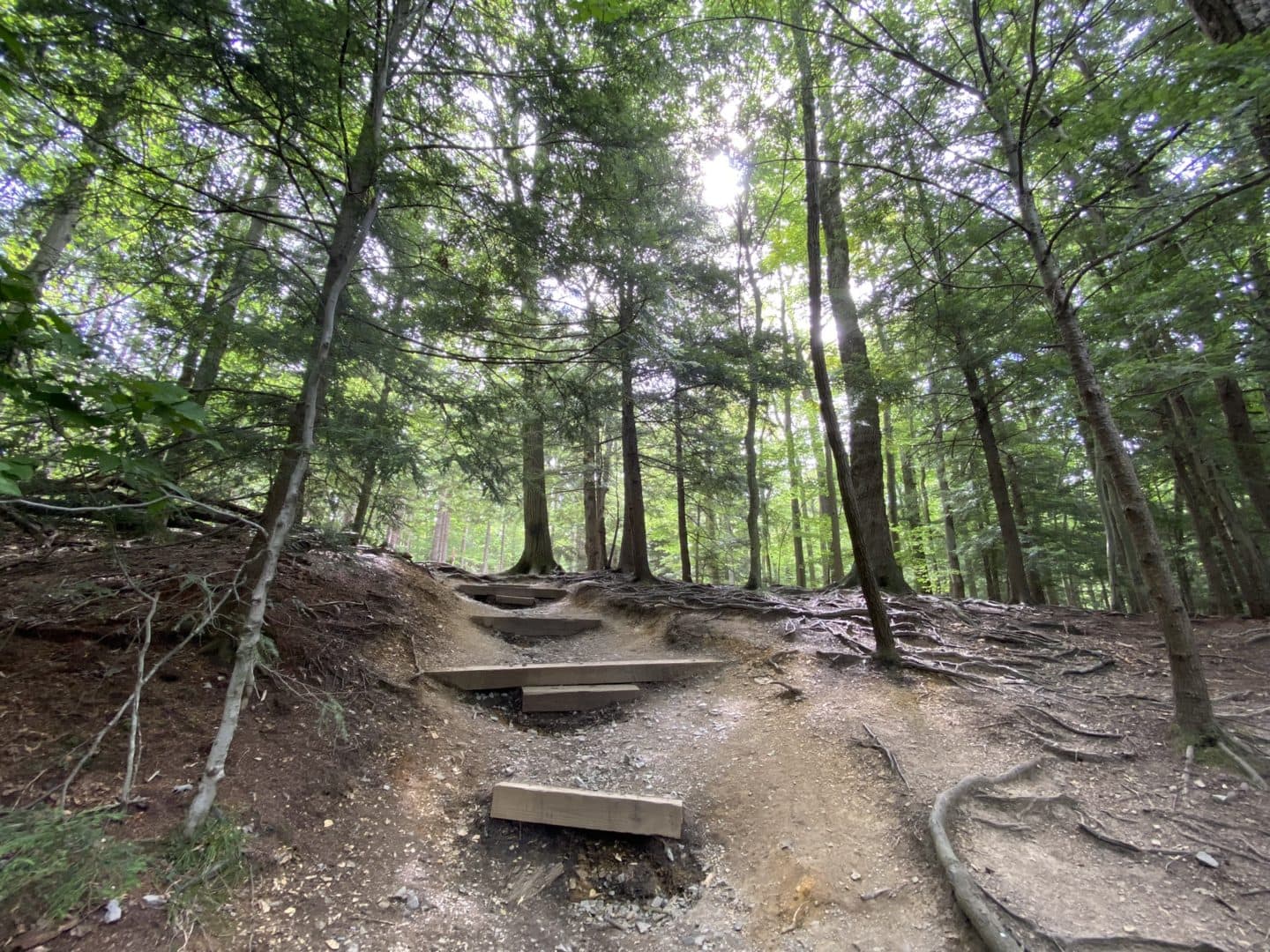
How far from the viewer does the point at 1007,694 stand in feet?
14.7

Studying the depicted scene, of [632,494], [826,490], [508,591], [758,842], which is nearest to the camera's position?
[758,842]

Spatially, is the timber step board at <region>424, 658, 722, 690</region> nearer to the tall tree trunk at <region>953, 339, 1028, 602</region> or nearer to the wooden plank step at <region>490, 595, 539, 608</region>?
the wooden plank step at <region>490, 595, 539, 608</region>

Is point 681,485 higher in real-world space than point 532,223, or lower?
lower

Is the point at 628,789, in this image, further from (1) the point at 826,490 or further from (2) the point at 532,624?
(1) the point at 826,490

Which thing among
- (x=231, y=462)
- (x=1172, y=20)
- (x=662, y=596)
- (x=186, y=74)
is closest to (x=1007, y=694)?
(x=662, y=596)

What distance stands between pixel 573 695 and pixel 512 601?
13.9ft

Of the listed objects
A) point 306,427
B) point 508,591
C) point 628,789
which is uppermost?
point 306,427

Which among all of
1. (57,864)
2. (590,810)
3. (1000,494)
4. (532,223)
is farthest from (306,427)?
(1000,494)

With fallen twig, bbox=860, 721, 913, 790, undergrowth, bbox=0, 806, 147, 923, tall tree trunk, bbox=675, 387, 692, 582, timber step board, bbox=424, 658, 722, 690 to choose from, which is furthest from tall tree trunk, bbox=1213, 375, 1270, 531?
undergrowth, bbox=0, 806, 147, 923

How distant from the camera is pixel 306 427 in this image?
330 cm

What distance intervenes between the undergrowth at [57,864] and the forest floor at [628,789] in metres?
0.08

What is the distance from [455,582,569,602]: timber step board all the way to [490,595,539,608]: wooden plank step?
0.06m

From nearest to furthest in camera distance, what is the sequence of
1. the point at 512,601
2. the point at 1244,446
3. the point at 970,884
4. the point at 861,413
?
the point at 970,884 → the point at 1244,446 → the point at 861,413 → the point at 512,601

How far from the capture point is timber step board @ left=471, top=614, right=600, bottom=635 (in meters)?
6.98
